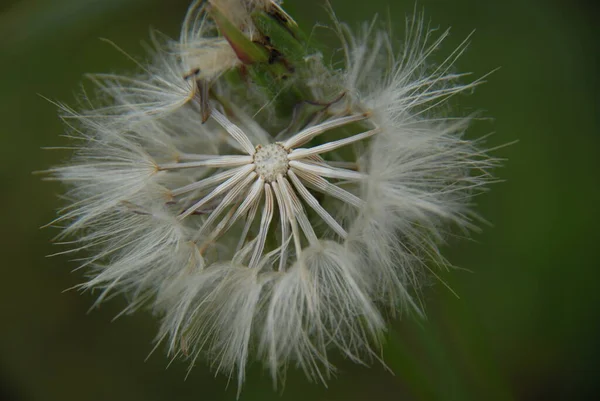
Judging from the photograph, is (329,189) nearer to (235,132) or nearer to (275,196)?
(275,196)

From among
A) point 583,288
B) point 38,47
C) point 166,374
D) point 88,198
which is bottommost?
point 88,198

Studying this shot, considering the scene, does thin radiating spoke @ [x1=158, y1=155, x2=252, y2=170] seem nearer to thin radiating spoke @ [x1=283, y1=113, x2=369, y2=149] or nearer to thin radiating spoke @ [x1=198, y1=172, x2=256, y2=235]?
thin radiating spoke @ [x1=198, y1=172, x2=256, y2=235]

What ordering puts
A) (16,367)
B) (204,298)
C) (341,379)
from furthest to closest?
(16,367)
(341,379)
(204,298)

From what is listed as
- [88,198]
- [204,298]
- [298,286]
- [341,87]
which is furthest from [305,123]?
[88,198]

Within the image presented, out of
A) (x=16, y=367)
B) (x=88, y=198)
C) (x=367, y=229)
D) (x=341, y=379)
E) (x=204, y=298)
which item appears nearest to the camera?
(x=367, y=229)

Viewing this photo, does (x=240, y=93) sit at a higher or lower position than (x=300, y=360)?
higher

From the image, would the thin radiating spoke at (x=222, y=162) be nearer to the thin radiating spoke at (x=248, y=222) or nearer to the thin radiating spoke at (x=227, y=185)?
the thin radiating spoke at (x=227, y=185)

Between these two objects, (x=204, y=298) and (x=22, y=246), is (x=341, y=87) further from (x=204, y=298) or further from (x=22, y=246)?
(x=22, y=246)
